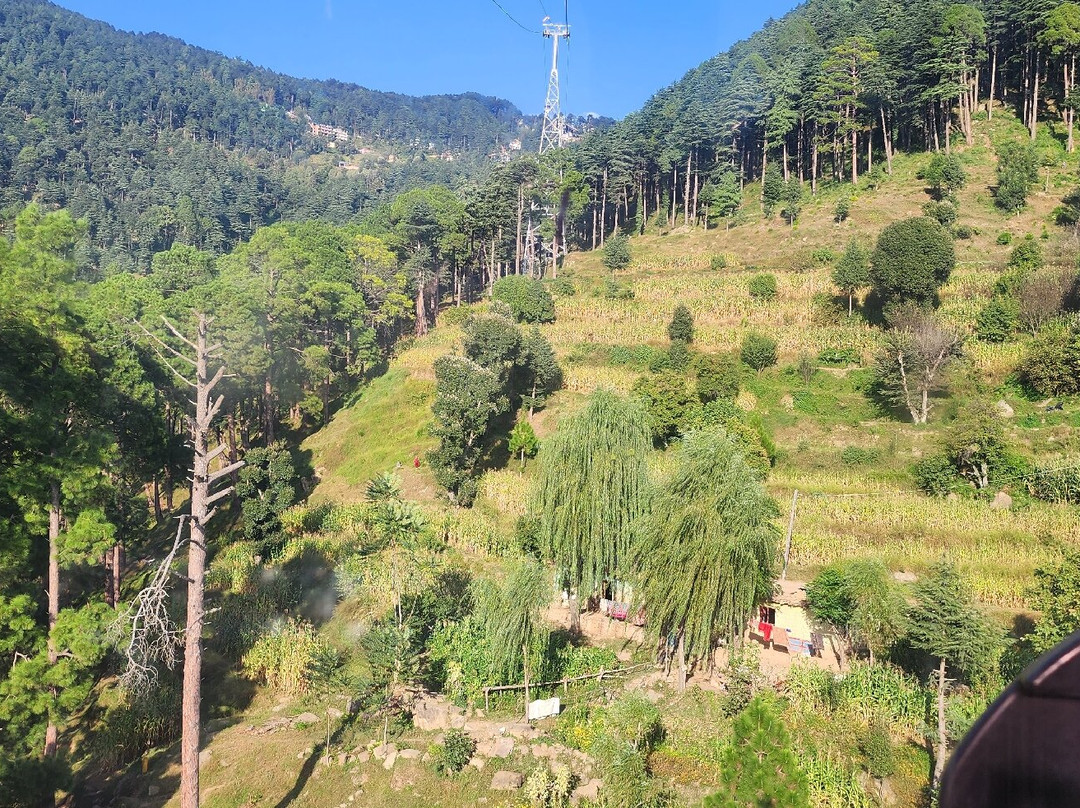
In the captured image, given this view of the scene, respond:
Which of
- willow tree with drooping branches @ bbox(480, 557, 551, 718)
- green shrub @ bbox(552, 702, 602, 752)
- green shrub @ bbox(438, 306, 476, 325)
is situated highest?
green shrub @ bbox(438, 306, 476, 325)

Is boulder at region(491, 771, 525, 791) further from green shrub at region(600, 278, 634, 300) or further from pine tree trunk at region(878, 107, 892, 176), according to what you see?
pine tree trunk at region(878, 107, 892, 176)

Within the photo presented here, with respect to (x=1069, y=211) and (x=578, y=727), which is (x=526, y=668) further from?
(x=1069, y=211)

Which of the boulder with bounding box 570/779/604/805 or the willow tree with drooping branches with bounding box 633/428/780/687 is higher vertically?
the willow tree with drooping branches with bounding box 633/428/780/687

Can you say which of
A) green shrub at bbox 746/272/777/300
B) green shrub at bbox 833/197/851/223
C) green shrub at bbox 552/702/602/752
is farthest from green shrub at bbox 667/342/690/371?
green shrub at bbox 833/197/851/223

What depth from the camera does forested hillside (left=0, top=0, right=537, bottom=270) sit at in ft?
300

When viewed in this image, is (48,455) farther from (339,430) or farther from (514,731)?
(339,430)

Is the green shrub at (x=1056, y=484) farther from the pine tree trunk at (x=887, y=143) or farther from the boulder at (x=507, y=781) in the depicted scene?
the pine tree trunk at (x=887, y=143)

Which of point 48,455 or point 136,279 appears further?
point 136,279

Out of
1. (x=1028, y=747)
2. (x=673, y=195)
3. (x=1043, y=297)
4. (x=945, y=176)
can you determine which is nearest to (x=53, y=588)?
(x=1028, y=747)

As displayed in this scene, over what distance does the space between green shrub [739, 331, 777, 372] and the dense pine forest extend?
0.68 ft

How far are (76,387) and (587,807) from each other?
40.9 feet

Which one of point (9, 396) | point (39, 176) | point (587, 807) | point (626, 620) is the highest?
point (39, 176)

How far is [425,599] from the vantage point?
13953mm

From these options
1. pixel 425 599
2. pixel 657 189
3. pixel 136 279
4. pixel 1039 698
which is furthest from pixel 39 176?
pixel 1039 698
